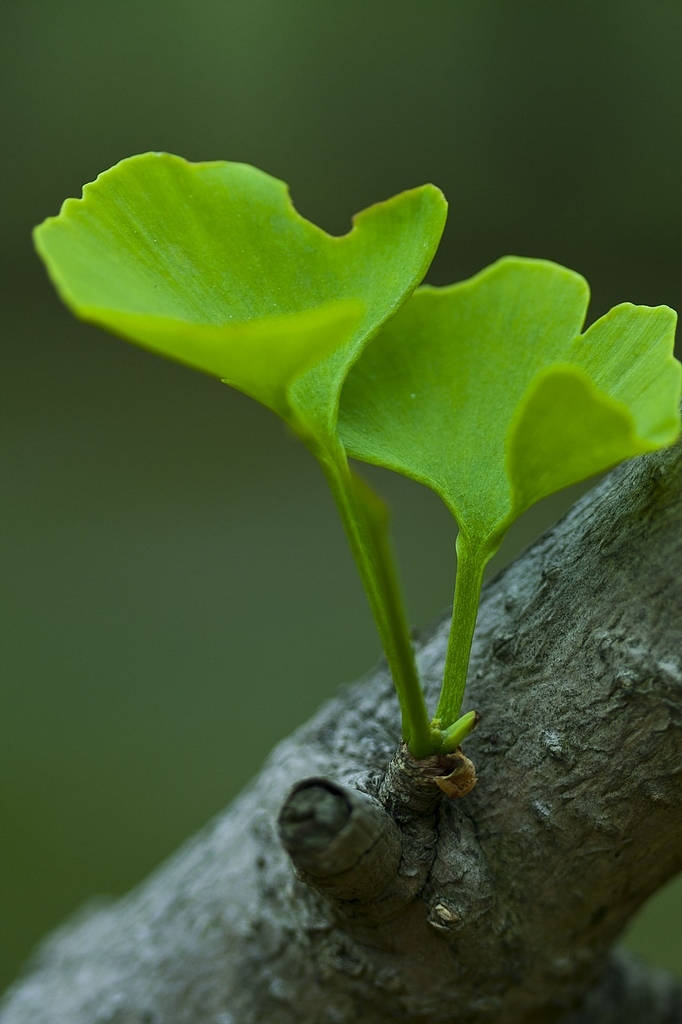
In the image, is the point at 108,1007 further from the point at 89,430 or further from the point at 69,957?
the point at 89,430

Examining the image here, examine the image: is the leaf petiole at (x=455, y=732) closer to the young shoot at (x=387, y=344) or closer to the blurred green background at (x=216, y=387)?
the young shoot at (x=387, y=344)

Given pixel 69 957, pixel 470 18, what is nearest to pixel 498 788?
pixel 69 957

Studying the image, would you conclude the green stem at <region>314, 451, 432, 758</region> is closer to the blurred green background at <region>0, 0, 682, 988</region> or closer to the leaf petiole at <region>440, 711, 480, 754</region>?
the leaf petiole at <region>440, 711, 480, 754</region>

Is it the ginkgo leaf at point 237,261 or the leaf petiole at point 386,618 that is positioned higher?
the ginkgo leaf at point 237,261

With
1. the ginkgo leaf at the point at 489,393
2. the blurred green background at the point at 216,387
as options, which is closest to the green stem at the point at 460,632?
the ginkgo leaf at the point at 489,393

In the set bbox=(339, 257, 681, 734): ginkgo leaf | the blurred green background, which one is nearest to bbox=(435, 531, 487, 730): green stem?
bbox=(339, 257, 681, 734): ginkgo leaf
